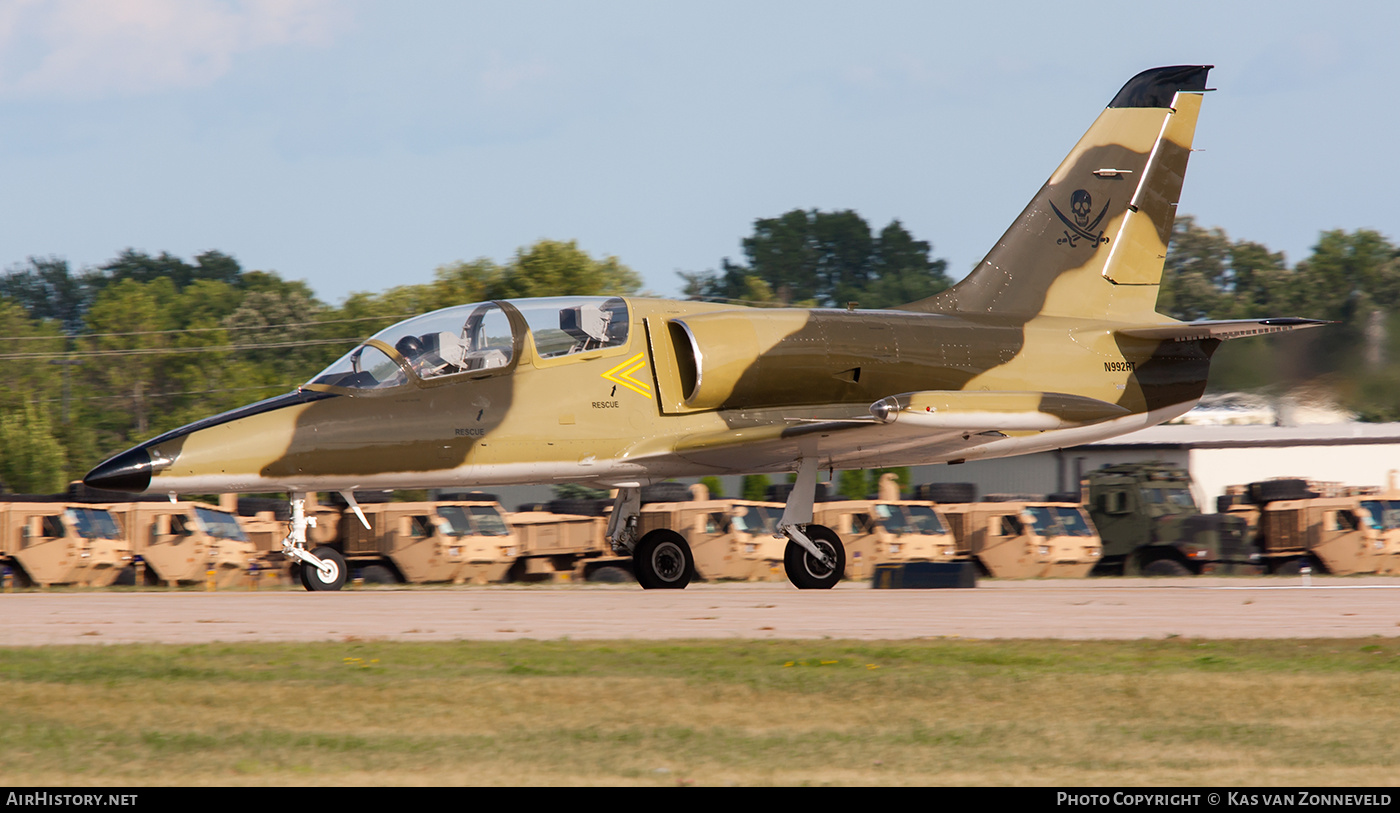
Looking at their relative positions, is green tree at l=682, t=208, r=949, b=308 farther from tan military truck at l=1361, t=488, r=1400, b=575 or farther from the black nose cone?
the black nose cone

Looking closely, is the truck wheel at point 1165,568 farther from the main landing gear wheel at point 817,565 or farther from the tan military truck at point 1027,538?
the main landing gear wheel at point 817,565

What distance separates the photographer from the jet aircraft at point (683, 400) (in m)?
15.7

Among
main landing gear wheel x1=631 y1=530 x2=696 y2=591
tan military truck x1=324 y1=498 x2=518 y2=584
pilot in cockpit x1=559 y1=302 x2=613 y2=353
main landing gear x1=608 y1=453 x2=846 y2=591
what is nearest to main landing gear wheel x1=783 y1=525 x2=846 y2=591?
main landing gear x1=608 y1=453 x2=846 y2=591

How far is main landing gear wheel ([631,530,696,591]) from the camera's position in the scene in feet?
58.7

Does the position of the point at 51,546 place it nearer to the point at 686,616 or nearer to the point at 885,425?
the point at 885,425

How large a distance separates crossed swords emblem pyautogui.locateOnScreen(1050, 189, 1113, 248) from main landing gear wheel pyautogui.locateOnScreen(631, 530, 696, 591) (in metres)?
6.41

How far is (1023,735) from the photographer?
739 cm

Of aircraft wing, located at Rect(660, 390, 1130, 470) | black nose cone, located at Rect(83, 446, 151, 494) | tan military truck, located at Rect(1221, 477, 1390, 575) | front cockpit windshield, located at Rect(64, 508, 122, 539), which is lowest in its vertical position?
tan military truck, located at Rect(1221, 477, 1390, 575)

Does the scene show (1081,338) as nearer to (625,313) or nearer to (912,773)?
(625,313)

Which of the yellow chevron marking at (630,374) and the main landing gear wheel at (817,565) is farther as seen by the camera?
the main landing gear wheel at (817,565)

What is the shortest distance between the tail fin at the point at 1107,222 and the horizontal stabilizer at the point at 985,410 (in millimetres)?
3195

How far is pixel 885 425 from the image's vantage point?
52.5 feet

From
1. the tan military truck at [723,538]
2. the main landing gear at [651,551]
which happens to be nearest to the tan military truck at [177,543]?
the tan military truck at [723,538]

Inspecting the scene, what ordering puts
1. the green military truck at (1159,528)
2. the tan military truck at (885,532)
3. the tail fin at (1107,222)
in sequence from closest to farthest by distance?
the tail fin at (1107,222) → the green military truck at (1159,528) → the tan military truck at (885,532)
